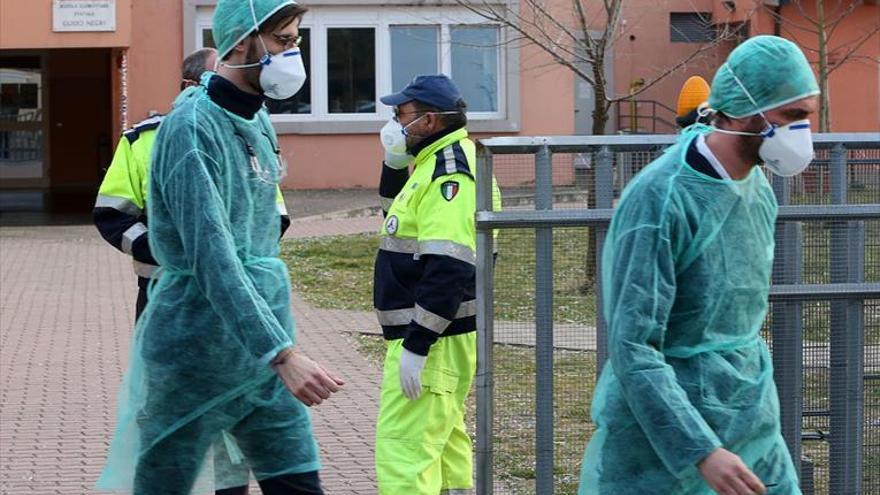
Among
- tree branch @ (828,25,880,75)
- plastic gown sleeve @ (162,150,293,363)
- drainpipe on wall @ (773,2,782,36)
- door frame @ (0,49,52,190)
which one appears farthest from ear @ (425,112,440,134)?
door frame @ (0,49,52,190)

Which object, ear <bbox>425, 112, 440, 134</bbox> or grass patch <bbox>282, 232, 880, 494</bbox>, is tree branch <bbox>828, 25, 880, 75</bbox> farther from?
ear <bbox>425, 112, 440, 134</bbox>

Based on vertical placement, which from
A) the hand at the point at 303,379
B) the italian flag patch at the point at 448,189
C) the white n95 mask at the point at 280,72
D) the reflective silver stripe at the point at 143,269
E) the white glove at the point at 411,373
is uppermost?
the white n95 mask at the point at 280,72

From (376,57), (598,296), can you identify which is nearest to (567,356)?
(598,296)

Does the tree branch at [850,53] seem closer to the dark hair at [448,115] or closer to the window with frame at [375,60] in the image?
the window with frame at [375,60]

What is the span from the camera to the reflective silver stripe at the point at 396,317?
19.4 ft

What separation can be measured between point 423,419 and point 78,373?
5.42 metres

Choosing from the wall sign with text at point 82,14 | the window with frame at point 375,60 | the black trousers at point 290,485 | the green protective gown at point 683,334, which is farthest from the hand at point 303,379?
the window with frame at point 375,60

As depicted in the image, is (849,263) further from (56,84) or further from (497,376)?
(56,84)

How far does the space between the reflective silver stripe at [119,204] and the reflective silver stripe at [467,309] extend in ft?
5.05

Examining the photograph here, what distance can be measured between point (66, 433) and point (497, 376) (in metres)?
3.59

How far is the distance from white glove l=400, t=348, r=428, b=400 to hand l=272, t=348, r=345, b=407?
1.44 m

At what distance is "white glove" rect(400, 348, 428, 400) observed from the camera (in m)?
5.74

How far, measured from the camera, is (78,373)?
10703mm

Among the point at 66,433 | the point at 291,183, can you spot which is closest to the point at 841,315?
the point at 66,433
